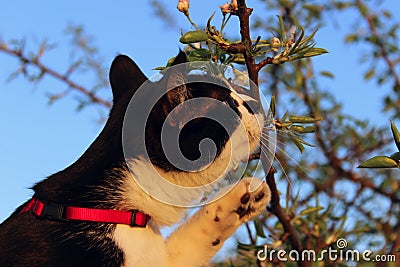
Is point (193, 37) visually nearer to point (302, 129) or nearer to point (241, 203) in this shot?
point (302, 129)

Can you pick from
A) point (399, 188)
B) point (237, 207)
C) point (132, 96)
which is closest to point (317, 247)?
point (237, 207)

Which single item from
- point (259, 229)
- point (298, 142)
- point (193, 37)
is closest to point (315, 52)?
point (298, 142)

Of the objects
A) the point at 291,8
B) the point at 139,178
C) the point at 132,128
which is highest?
the point at 291,8

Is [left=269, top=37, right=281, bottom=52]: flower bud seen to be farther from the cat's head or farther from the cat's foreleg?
the cat's foreleg

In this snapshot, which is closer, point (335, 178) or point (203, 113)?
point (203, 113)

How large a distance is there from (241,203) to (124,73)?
1.90ft

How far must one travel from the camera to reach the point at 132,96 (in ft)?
6.69

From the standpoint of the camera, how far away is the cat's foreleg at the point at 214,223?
2.09 metres

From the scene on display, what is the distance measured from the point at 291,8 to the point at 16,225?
58.8 inches

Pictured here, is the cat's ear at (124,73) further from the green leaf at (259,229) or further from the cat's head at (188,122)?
the green leaf at (259,229)

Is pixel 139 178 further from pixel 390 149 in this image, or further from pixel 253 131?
pixel 390 149

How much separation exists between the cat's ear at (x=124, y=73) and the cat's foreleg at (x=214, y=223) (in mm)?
470

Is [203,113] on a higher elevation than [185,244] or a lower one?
higher

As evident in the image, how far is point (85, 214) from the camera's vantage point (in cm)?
200
